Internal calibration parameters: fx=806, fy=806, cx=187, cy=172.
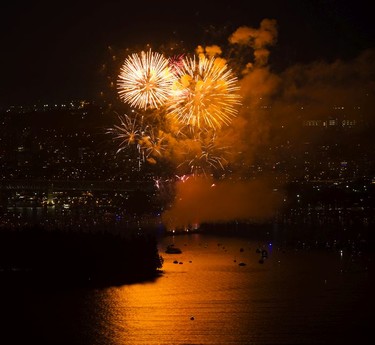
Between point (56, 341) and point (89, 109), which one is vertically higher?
point (89, 109)

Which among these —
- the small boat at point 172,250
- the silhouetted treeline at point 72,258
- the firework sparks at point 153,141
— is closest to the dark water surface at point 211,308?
the silhouetted treeline at point 72,258

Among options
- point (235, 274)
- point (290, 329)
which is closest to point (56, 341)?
point (290, 329)

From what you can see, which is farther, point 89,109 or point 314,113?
point 89,109

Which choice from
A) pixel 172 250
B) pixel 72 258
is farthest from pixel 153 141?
pixel 172 250

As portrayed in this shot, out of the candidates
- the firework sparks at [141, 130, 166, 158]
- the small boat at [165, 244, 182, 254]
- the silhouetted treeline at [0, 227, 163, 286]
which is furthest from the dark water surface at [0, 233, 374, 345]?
the firework sparks at [141, 130, 166, 158]

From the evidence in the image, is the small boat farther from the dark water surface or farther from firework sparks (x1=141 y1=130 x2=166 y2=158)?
firework sparks (x1=141 y1=130 x2=166 y2=158)

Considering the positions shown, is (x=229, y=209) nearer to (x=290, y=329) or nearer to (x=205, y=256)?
(x=205, y=256)
